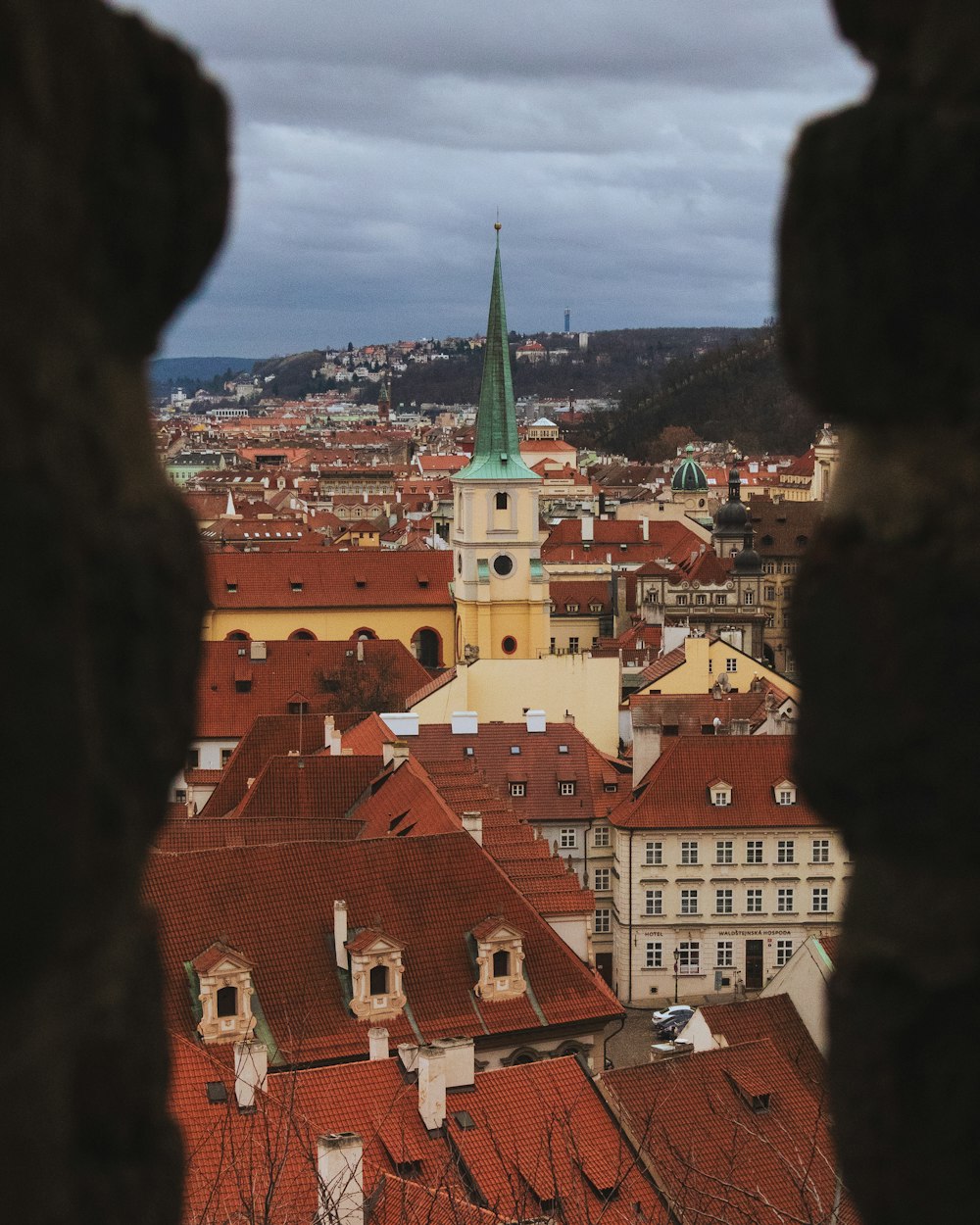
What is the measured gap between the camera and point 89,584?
1.90 m

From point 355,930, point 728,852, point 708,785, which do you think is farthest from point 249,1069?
point 708,785

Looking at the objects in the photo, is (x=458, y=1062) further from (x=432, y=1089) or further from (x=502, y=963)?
(x=502, y=963)

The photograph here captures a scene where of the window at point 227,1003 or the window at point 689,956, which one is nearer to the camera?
the window at point 227,1003

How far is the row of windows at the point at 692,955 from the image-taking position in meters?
42.2

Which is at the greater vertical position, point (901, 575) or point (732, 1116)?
point (901, 575)

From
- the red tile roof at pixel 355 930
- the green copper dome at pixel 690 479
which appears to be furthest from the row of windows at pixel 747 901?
the green copper dome at pixel 690 479

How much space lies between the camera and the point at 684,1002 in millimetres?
41906

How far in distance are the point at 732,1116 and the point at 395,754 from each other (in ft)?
51.7

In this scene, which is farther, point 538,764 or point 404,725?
point 404,725

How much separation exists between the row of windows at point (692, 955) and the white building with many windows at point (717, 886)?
20 millimetres

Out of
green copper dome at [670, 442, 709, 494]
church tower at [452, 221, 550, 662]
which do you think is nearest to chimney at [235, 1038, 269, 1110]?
church tower at [452, 221, 550, 662]

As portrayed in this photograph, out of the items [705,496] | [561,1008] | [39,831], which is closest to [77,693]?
[39,831]

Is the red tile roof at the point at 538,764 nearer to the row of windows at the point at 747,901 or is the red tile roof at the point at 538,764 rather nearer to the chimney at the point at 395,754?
the row of windows at the point at 747,901

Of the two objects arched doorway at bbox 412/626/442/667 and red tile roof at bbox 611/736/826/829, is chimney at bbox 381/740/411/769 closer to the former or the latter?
red tile roof at bbox 611/736/826/829
